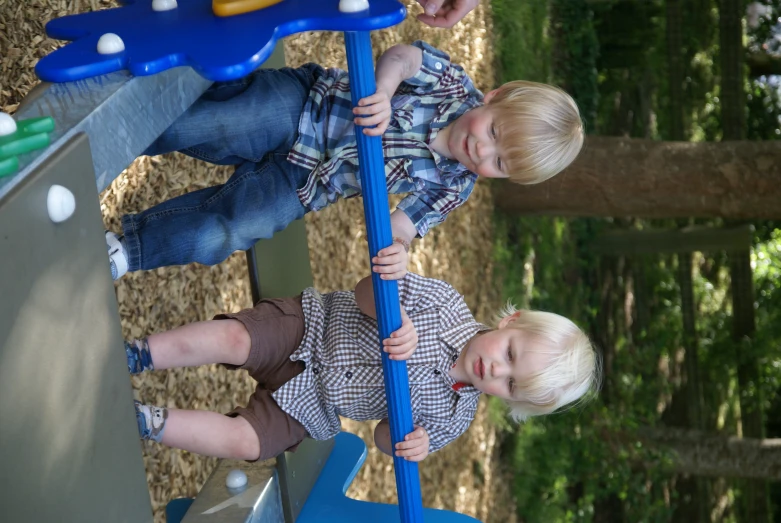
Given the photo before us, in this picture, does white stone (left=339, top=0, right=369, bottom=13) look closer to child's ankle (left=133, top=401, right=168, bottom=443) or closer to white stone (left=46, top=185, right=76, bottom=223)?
white stone (left=46, top=185, right=76, bottom=223)

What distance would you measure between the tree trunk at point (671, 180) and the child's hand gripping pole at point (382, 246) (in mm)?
2103

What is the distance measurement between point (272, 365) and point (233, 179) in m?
0.40

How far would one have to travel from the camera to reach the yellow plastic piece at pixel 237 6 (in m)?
1.30

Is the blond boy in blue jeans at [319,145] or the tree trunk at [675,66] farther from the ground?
the blond boy in blue jeans at [319,145]

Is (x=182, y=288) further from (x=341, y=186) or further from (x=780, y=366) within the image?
(x=780, y=366)

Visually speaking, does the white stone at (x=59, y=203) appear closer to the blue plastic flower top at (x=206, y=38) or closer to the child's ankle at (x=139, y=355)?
the blue plastic flower top at (x=206, y=38)

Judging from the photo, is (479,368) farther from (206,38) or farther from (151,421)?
(206,38)

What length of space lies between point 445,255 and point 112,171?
2.99 m

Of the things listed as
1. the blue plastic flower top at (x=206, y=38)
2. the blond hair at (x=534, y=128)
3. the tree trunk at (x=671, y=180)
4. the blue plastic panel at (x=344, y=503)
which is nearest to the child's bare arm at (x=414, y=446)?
the blue plastic panel at (x=344, y=503)

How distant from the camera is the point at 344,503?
2.00 meters

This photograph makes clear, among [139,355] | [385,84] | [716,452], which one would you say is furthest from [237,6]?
[716,452]

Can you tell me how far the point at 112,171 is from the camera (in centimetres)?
119

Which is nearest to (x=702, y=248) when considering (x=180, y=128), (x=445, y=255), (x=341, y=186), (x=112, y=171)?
(x=445, y=255)

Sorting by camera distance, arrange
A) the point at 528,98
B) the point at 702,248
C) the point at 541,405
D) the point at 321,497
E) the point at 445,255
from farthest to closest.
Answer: the point at 702,248, the point at 445,255, the point at 321,497, the point at 541,405, the point at 528,98
